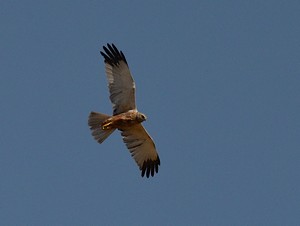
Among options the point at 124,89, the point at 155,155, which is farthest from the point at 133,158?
the point at 124,89

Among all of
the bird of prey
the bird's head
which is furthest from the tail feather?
the bird's head

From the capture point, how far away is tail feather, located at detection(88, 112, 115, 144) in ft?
65.4

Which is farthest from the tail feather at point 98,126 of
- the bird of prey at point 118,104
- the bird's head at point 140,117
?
the bird's head at point 140,117

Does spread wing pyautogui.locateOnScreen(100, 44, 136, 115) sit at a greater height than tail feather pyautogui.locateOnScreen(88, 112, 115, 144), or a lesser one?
greater

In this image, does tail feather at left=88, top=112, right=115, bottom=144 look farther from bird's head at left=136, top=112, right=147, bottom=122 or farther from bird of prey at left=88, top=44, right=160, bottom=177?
bird's head at left=136, top=112, right=147, bottom=122

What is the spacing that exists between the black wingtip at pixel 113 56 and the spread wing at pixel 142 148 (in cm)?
148

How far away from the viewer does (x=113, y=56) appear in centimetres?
2017

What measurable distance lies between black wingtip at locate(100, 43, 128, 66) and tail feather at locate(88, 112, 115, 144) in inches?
46.9

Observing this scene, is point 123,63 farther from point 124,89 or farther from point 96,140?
point 96,140

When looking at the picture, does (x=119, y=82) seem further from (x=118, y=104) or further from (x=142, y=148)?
(x=142, y=148)

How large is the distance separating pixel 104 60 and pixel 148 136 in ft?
6.49

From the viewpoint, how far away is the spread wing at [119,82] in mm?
19859

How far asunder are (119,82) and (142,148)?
5.97 ft

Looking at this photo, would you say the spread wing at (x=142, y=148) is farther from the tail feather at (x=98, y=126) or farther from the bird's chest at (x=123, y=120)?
the tail feather at (x=98, y=126)
